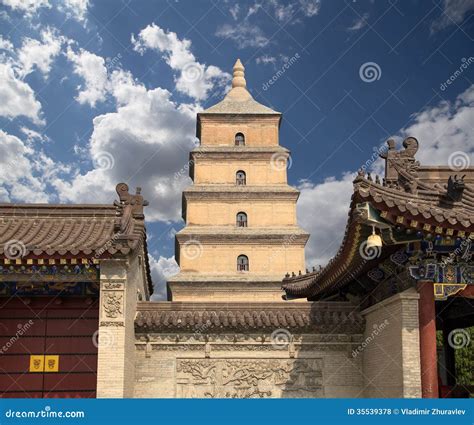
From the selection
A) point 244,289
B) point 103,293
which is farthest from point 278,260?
point 103,293

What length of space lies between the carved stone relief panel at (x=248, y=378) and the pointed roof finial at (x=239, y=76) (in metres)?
26.9

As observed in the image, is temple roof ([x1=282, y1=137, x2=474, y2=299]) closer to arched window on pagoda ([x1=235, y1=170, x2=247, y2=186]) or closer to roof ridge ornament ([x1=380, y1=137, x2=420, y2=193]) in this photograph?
roof ridge ornament ([x1=380, y1=137, x2=420, y2=193])

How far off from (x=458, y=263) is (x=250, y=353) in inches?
168

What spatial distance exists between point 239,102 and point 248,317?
24853mm

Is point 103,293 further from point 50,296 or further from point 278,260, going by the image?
point 278,260

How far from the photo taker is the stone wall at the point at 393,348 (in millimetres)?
9500

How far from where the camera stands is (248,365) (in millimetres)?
12070

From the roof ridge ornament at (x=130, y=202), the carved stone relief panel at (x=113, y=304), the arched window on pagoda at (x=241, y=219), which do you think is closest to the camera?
the carved stone relief panel at (x=113, y=304)

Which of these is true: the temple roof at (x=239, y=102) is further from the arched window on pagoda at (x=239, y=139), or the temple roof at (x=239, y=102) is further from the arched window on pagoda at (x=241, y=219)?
the arched window on pagoda at (x=241, y=219)

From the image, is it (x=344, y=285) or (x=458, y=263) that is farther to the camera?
(x=344, y=285)

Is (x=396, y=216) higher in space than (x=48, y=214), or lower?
lower

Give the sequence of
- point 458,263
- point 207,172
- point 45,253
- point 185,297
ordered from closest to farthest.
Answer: point 458,263 < point 45,253 < point 185,297 < point 207,172

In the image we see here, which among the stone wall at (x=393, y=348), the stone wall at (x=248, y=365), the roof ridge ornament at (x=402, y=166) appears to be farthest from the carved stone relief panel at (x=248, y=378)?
the roof ridge ornament at (x=402, y=166)

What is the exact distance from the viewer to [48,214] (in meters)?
13.0
